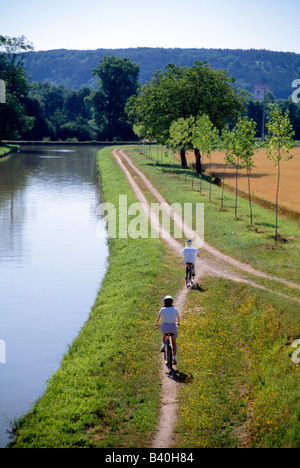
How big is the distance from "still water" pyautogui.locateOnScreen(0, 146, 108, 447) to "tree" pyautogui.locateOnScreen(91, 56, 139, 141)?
338 ft

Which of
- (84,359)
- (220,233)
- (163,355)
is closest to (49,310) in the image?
(84,359)

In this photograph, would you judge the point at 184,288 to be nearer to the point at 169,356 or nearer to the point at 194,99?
the point at 169,356

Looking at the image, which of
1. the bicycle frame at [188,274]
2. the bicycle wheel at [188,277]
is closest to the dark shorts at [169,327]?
the bicycle frame at [188,274]

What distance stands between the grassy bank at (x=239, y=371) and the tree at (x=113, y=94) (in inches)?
5500

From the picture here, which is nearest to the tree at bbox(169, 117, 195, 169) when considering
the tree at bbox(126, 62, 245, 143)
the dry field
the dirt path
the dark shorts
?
the tree at bbox(126, 62, 245, 143)

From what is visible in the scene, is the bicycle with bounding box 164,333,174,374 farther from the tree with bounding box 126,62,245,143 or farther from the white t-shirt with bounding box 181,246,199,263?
the tree with bounding box 126,62,245,143

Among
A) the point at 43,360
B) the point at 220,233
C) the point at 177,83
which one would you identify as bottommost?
the point at 43,360

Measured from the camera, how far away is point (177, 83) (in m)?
69.6

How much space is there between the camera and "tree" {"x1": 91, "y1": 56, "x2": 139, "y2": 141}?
513 ft

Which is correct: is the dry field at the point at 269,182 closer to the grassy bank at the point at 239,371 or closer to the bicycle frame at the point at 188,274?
the bicycle frame at the point at 188,274

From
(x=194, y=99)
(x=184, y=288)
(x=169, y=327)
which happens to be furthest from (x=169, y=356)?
(x=194, y=99)
